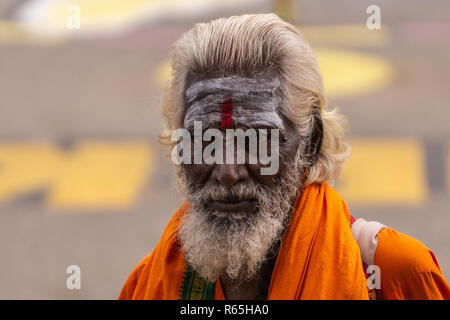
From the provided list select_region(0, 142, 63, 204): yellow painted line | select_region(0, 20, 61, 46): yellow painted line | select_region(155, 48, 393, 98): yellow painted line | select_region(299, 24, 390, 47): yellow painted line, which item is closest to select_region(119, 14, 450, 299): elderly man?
select_region(0, 142, 63, 204): yellow painted line

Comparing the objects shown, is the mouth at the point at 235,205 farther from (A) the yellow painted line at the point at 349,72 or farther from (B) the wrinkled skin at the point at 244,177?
(A) the yellow painted line at the point at 349,72

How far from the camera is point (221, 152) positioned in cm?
310

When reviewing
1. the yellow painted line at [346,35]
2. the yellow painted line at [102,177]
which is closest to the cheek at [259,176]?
the yellow painted line at [102,177]

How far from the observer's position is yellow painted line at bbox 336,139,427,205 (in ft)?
26.1

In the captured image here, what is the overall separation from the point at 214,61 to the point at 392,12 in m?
13.0

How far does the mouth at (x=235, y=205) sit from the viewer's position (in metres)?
3.12

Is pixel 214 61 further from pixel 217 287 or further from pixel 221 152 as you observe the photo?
pixel 217 287

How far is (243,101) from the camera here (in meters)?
3.17

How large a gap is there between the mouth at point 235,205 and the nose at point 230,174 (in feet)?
0.31

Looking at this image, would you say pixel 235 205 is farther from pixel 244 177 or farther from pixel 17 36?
pixel 17 36

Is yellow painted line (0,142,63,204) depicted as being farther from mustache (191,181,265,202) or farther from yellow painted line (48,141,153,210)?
mustache (191,181,265,202)

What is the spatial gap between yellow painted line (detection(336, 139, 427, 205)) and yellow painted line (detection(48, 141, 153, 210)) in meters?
2.25

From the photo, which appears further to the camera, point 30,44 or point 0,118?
point 30,44

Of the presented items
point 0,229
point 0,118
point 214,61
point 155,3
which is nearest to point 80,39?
point 155,3
